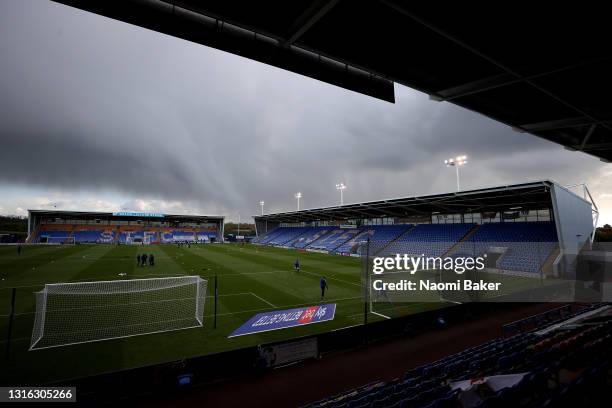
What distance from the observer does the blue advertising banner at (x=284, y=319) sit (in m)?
13.3

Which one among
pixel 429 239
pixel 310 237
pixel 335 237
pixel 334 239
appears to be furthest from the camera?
pixel 310 237

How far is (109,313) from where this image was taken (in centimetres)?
1552

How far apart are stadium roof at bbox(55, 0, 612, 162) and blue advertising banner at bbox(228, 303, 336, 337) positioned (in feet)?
38.3

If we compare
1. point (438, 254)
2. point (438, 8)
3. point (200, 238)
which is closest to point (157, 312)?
point (438, 8)

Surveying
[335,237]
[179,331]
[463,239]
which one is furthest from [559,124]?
[335,237]

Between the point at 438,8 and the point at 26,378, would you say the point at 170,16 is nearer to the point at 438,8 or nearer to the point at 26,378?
the point at 438,8

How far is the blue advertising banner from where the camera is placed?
13.3 m

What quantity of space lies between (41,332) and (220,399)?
30.0 ft

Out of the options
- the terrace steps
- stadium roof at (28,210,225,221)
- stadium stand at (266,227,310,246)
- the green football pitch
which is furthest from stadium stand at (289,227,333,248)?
stadium roof at (28,210,225,221)

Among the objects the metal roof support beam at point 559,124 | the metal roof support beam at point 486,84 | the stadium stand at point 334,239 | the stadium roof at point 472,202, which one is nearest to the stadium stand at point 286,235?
the stadium stand at point 334,239

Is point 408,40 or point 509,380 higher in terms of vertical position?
point 408,40

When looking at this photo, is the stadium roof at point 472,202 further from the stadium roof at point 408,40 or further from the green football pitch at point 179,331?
the stadium roof at point 408,40

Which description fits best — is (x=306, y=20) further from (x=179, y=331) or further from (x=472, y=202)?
(x=472, y=202)

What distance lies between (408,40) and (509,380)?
22.7ft
